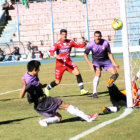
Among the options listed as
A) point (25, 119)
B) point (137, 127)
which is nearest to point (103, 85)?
point (25, 119)

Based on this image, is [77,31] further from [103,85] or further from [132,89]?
[132,89]

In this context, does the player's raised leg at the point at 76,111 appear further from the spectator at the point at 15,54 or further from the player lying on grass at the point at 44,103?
the spectator at the point at 15,54

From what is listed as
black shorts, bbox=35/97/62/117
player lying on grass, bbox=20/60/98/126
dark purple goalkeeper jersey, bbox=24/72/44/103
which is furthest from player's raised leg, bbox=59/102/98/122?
dark purple goalkeeper jersey, bbox=24/72/44/103

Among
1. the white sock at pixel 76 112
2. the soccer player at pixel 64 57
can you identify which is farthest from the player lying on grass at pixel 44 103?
the soccer player at pixel 64 57

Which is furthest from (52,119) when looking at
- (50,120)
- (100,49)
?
(100,49)

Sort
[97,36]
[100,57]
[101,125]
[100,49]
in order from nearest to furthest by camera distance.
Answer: [101,125] < [97,36] < [100,49] < [100,57]

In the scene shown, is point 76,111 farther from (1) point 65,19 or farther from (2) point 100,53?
(1) point 65,19

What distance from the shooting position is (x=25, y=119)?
9.05 metres

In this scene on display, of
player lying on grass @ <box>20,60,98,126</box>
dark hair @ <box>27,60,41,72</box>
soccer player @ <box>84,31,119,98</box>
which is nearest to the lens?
dark hair @ <box>27,60,41,72</box>

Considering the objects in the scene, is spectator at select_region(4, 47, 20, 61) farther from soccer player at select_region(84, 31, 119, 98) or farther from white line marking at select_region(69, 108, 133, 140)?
white line marking at select_region(69, 108, 133, 140)

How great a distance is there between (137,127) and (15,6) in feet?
129

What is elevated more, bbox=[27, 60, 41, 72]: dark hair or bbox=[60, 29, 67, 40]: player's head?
bbox=[60, 29, 67, 40]: player's head

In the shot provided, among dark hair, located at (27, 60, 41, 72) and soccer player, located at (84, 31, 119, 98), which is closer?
dark hair, located at (27, 60, 41, 72)

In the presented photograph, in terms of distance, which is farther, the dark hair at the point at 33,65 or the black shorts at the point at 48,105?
the black shorts at the point at 48,105
